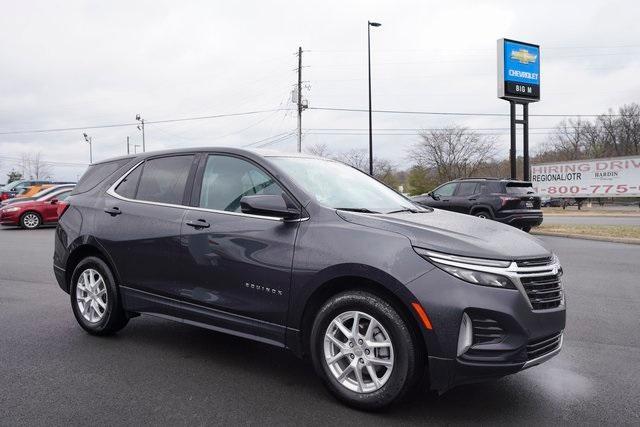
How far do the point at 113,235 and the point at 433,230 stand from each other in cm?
294

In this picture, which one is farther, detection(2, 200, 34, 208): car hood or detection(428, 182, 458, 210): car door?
detection(2, 200, 34, 208): car hood

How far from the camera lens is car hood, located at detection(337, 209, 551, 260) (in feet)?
10.4

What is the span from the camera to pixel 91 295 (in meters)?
5.02

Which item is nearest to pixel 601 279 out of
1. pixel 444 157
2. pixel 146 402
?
pixel 146 402

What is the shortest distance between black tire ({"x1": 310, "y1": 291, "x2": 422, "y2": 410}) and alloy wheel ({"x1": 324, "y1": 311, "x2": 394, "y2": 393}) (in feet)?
0.07

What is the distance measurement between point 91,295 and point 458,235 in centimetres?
354

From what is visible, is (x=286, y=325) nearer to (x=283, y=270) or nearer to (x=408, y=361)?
(x=283, y=270)

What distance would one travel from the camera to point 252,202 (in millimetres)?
3633

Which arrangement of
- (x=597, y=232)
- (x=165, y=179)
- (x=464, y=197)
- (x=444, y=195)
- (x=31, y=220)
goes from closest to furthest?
1. (x=165, y=179)
2. (x=597, y=232)
3. (x=464, y=197)
4. (x=444, y=195)
5. (x=31, y=220)

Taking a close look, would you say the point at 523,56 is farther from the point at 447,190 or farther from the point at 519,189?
the point at 519,189

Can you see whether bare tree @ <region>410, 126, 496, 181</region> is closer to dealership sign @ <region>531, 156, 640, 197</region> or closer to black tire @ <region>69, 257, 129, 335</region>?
dealership sign @ <region>531, 156, 640, 197</region>

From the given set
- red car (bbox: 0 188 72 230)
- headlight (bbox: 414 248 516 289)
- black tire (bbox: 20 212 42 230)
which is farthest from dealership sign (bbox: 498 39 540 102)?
headlight (bbox: 414 248 516 289)

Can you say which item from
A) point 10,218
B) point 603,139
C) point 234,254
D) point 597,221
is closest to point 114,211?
point 234,254

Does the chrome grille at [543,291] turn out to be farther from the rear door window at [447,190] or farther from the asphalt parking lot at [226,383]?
the rear door window at [447,190]
